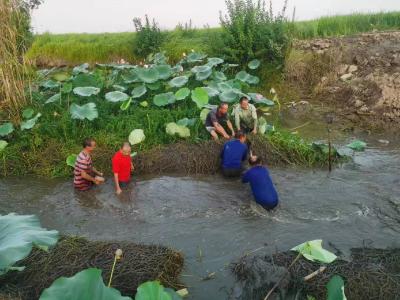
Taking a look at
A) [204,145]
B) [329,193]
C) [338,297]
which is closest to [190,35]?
[204,145]

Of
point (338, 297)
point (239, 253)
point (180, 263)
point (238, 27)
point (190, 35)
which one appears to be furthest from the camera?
point (190, 35)

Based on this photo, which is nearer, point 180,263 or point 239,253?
point 180,263

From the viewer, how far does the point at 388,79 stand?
36.7ft

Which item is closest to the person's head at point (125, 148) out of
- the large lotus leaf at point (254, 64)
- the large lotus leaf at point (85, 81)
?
the large lotus leaf at point (85, 81)

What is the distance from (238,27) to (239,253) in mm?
8298

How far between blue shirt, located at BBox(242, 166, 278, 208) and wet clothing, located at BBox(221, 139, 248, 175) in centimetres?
126

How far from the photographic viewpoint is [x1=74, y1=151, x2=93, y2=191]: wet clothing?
729cm

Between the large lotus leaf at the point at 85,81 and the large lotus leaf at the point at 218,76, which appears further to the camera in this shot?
the large lotus leaf at the point at 218,76

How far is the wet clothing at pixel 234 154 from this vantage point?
7.81m

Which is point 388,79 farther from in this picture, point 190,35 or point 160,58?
point 190,35

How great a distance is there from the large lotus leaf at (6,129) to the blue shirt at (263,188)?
514cm

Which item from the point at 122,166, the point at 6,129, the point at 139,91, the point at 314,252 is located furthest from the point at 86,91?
the point at 314,252

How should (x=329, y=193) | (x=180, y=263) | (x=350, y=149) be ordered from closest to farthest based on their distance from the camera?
(x=180, y=263) < (x=329, y=193) < (x=350, y=149)

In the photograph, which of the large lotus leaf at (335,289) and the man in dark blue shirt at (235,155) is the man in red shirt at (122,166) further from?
the large lotus leaf at (335,289)
